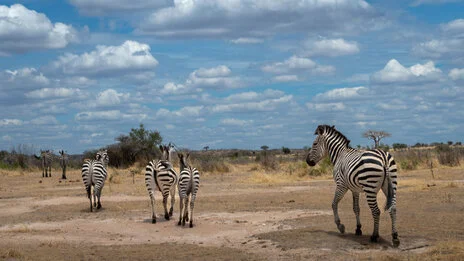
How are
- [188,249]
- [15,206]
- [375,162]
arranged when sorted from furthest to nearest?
[15,206] → [188,249] → [375,162]

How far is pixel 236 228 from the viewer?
15.4 metres

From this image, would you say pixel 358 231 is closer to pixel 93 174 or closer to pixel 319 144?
pixel 319 144

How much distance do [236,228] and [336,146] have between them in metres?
3.30

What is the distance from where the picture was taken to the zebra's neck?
14.0 meters

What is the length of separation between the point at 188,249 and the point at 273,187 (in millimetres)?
15947

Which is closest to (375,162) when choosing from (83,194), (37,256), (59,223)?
(37,256)

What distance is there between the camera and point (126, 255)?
12391 millimetres

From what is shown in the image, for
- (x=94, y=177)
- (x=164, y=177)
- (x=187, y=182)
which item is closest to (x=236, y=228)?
(x=187, y=182)

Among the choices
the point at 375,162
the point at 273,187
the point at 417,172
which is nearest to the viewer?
the point at 375,162

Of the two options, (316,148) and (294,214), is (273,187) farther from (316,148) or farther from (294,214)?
(316,148)

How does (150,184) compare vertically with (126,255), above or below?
above

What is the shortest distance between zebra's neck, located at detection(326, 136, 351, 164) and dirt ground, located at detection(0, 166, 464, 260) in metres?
1.71

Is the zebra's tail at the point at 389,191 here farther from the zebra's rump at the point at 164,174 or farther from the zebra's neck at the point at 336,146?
the zebra's rump at the point at 164,174

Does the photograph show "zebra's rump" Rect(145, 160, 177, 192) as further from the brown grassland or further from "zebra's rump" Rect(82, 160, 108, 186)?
"zebra's rump" Rect(82, 160, 108, 186)
